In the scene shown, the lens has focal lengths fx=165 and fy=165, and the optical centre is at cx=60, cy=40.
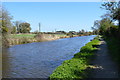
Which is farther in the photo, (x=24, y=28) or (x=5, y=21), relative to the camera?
(x=24, y=28)

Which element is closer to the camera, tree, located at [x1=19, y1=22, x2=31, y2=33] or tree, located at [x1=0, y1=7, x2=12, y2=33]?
tree, located at [x1=0, y1=7, x2=12, y2=33]

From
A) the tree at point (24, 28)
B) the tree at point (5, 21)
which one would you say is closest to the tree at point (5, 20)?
the tree at point (5, 21)

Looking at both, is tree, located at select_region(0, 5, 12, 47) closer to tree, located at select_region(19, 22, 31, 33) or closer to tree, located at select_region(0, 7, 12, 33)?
tree, located at select_region(0, 7, 12, 33)

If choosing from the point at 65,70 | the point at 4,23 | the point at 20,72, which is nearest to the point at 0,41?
the point at 4,23

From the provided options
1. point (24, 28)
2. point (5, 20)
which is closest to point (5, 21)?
point (5, 20)

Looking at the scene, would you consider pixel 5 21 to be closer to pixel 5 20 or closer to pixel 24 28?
pixel 5 20

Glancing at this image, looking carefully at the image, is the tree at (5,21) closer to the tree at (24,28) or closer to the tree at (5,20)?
the tree at (5,20)

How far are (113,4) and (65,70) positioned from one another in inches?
358

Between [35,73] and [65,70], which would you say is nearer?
[65,70]

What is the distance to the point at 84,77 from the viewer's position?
757cm

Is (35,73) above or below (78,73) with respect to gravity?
below

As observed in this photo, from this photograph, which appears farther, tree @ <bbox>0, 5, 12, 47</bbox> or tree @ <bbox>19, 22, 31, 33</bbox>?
tree @ <bbox>19, 22, 31, 33</bbox>

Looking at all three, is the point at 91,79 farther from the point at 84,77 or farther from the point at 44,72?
the point at 44,72

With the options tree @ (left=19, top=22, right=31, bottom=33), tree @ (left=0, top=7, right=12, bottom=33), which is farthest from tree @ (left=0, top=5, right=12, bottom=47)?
tree @ (left=19, top=22, right=31, bottom=33)
